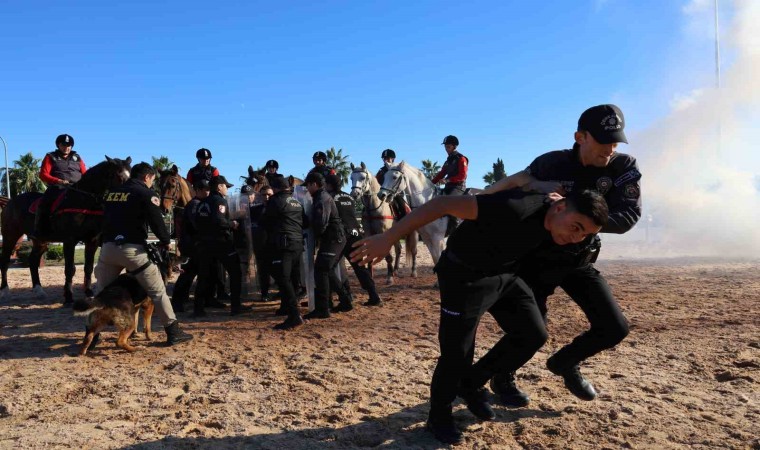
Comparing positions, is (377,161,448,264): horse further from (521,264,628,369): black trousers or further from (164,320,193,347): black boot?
(521,264,628,369): black trousers

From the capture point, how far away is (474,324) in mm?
3525

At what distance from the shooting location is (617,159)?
13.3ft

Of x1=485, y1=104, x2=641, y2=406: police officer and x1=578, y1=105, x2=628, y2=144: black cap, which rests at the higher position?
x1=578, y1=105, x2=628, y2=144: black cap

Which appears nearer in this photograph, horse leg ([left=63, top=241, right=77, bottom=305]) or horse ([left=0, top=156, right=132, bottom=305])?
horse ([left=0, top=156, right=132, bottom=305])

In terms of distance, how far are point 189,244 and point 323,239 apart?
2446 mm

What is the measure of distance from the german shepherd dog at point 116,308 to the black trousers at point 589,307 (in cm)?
471

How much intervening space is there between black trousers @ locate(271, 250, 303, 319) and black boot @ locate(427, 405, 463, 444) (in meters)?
4.15

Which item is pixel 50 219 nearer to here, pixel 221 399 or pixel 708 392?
pixel 221 399

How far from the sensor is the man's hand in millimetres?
3223

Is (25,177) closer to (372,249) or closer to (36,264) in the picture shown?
(36,264)

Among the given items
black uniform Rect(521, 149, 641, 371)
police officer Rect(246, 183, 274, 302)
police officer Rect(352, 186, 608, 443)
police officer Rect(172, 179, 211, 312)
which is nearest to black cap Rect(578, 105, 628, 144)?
black uniform Rect(521, 149, 641, 371)

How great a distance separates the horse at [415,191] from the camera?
39.0ft

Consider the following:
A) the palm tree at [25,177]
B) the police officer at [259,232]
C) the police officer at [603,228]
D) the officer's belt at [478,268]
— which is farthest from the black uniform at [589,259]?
the palm tree at [25,177]

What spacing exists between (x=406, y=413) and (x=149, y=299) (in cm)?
416
